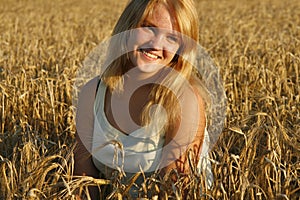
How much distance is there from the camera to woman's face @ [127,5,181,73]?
81.5 inches

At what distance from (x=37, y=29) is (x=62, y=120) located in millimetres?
4614

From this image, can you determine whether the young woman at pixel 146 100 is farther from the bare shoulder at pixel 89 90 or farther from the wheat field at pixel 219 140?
the wheat field at pixel 219 140

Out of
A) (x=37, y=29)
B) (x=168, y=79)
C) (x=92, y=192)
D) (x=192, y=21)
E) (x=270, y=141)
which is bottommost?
(x=92, y=192)

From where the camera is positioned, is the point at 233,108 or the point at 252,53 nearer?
the point at 233,108

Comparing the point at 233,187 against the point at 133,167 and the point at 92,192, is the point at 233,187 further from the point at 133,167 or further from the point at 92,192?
the point at 92,192

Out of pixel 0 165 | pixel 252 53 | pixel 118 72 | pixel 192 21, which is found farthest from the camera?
pixel 252 53

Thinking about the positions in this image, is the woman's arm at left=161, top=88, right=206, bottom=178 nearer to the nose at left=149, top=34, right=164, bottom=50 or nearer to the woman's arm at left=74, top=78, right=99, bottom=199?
the nose at left=149, top=34, right=164, bottom=50

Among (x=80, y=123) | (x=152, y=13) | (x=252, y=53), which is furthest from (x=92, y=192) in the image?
(x=252, y=53)

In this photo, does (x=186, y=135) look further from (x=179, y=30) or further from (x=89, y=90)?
(x=89, y=90)

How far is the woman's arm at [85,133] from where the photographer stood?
221cm

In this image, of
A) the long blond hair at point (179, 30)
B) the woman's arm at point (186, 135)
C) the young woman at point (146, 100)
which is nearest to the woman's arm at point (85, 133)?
the young woman at point (146, 100)

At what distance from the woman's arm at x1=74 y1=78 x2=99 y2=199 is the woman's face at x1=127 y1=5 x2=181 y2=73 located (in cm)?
31

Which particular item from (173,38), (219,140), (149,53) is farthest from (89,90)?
(219,140)

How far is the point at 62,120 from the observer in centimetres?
296
